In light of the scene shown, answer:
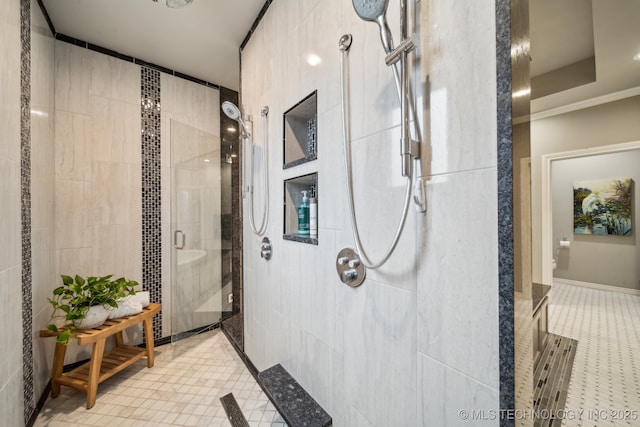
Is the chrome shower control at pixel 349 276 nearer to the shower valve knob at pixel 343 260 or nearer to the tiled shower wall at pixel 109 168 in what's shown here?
the shower valve knob at pixel 343 260

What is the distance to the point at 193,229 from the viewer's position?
227 cm

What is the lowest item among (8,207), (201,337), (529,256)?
(201,337)

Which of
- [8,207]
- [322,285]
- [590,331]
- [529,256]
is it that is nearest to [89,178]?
[8,207]

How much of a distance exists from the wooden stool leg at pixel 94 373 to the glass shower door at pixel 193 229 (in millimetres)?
691

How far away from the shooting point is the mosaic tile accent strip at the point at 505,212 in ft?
1.61

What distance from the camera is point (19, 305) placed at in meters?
1.21

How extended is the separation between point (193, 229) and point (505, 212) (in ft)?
7.72

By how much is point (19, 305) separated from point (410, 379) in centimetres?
181

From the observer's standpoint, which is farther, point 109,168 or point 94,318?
point 109,168

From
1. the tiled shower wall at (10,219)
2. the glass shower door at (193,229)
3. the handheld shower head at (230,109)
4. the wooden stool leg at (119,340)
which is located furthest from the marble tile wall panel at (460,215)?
the wooden stool leg at (119,340)

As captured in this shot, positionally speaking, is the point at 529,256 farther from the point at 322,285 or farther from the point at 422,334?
the point at 322,285

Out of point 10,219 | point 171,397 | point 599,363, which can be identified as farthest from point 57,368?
point 599,363

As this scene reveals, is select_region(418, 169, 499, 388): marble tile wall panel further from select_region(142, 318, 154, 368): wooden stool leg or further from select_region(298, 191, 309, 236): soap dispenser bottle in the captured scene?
select_region(142, 318, 154, 368): wooden stool leg

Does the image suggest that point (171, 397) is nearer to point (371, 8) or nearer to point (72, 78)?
point (371, 8)
